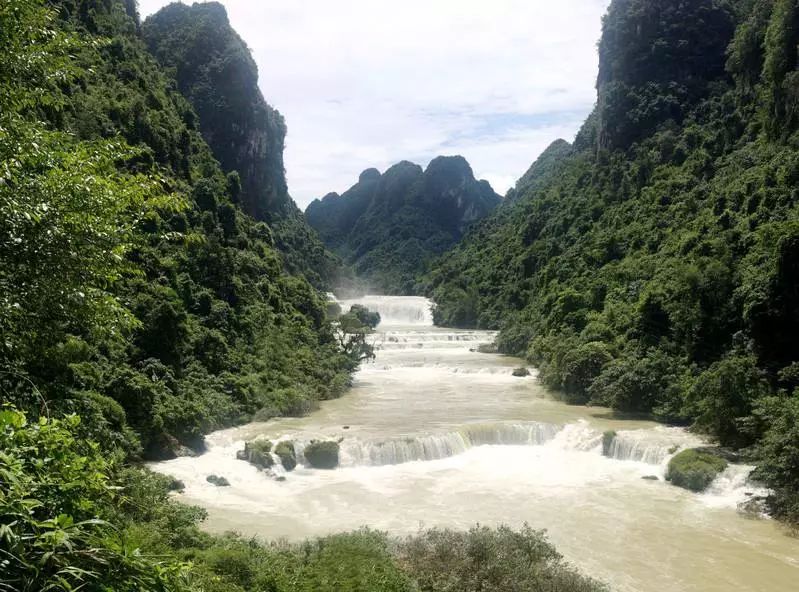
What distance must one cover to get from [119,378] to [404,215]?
126044 mm

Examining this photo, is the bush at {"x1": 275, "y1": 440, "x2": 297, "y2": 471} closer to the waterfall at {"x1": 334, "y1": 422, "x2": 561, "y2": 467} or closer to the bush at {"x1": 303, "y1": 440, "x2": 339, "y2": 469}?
the bush at {"x1": 303, "y1": 440, "x2": 339, "y2": 469}

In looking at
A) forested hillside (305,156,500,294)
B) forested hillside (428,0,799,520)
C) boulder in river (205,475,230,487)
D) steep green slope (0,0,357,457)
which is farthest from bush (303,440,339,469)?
forested hillside (305,156,500,294)

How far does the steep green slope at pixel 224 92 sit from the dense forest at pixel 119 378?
30214mm

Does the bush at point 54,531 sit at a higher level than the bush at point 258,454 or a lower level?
higher

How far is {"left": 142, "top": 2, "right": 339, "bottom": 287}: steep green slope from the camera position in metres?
61.8

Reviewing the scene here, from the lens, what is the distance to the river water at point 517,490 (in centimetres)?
1227

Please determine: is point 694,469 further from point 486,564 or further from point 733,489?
point 486,564

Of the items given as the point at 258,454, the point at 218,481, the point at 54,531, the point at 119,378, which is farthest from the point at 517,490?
the point at 54,531

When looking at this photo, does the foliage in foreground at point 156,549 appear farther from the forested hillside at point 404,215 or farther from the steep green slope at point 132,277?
the forested hillside at point 404,215

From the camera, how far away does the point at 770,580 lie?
11352 millimetres

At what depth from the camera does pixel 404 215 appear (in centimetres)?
14138

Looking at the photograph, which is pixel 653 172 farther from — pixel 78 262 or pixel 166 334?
pixel 78 262

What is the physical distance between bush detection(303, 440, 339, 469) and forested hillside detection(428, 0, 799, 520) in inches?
461

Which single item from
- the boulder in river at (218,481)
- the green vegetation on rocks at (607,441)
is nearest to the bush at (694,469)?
the green vegetation on rocks at (607,441)
